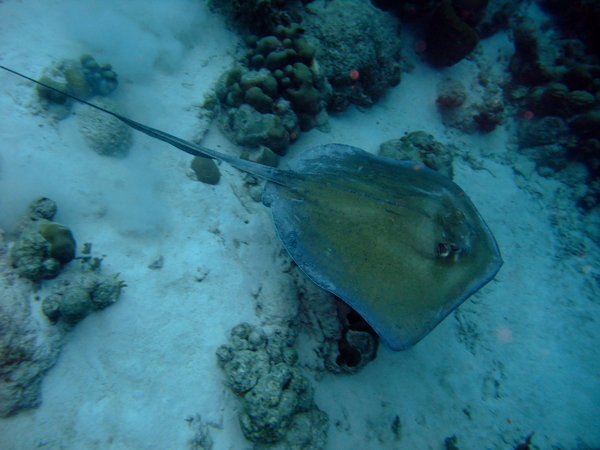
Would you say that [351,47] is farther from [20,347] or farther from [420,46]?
[20,347]

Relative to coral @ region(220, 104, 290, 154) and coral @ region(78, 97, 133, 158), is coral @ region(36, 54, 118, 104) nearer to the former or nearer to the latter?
coral @ region(78, 97, 133, 158)

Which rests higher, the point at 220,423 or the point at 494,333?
the point at 494,333

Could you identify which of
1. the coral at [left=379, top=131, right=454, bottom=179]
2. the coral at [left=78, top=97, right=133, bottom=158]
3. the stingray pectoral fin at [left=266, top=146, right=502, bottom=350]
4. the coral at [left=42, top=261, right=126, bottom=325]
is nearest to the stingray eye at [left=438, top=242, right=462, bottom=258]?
the stingray pectoral fin at [left=266, top=146, right=502, bottom=350]

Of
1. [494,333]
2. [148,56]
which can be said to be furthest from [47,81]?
[494,333]

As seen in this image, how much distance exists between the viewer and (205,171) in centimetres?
497

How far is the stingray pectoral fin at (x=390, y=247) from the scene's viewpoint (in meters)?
3.08

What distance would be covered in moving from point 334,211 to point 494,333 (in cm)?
407

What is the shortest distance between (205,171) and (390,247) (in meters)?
3.47

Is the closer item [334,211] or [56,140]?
[334,211]

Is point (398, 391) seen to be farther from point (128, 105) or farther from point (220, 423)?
point (128, 105)

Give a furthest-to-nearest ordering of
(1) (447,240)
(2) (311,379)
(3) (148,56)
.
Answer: (3) (148,56) → (2) (311,379) → (1) (447,240)

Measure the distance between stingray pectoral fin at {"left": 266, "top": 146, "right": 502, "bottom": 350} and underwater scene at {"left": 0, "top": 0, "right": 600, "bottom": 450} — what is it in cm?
3

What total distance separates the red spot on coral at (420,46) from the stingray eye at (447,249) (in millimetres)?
7099

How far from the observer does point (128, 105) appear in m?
5.39
